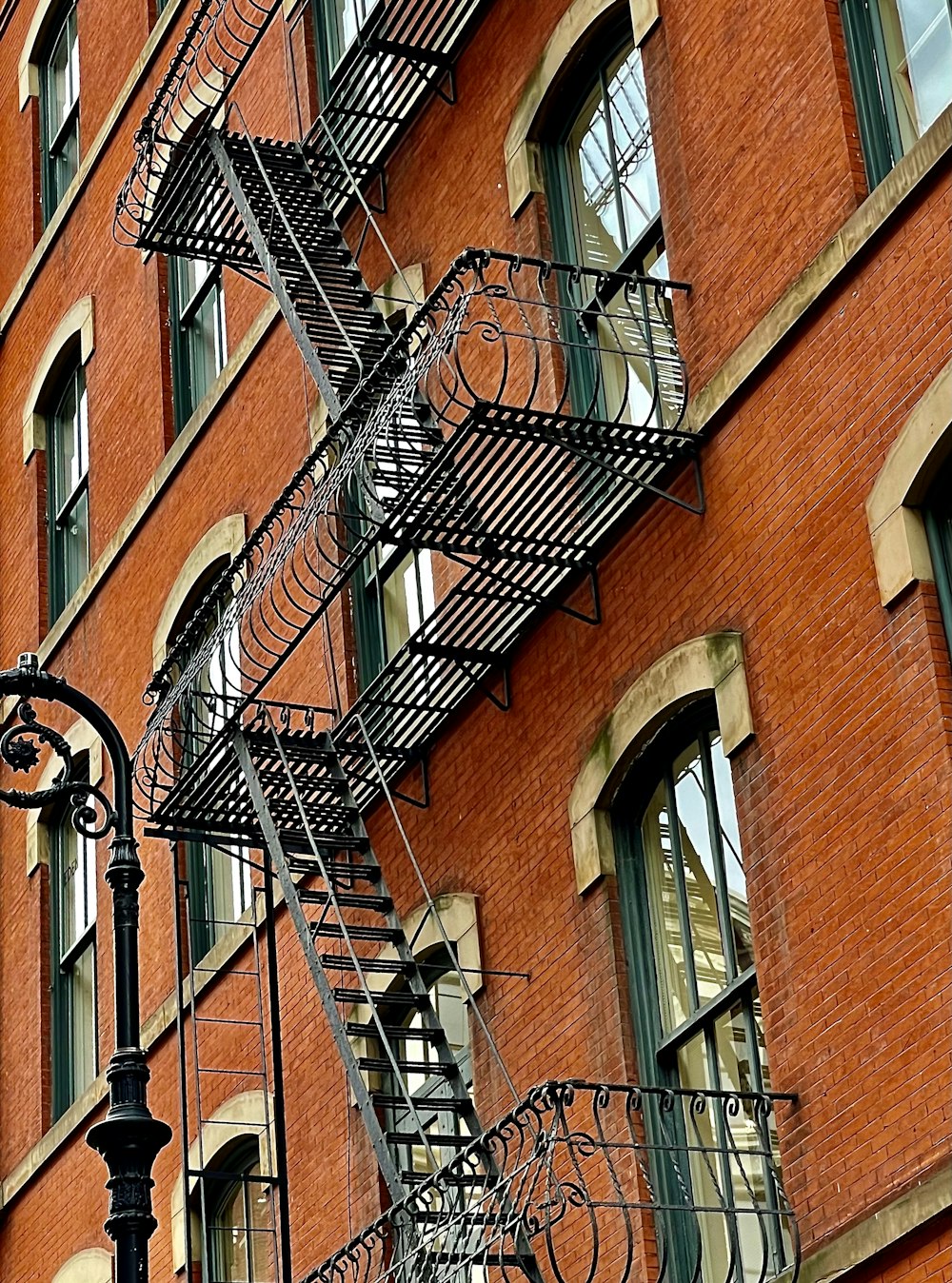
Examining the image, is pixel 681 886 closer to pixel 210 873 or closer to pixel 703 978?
pixel 703 978

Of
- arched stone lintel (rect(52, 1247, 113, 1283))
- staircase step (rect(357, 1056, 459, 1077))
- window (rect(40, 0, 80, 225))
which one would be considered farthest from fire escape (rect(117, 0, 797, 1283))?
window (rect(40, 0, 80, 225))

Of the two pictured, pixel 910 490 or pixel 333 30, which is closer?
pixel 910 490

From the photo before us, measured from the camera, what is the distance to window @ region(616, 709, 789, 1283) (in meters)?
11.5

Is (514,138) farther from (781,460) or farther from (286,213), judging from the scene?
(781,460)

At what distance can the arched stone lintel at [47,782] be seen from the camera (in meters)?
21.7

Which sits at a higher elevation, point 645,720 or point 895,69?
point 895,69

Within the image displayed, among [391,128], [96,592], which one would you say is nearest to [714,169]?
[391,128]

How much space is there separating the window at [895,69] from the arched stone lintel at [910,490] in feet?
5.35

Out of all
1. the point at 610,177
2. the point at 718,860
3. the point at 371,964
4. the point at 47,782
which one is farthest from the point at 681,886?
the point at 47,782

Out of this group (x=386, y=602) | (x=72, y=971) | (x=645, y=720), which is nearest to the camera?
(x=645, y=720)

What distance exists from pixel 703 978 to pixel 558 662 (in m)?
2.24

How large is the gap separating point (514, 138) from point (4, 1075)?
10843 millimetres

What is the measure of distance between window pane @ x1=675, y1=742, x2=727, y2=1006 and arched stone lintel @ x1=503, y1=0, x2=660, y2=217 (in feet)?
13.1

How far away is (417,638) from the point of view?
559 inches
